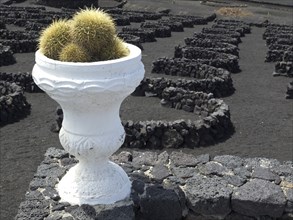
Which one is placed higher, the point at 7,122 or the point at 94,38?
the point at 94,38

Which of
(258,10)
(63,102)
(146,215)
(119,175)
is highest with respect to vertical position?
(63,102)

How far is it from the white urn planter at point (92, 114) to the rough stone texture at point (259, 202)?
147 centimetres

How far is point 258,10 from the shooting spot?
4653 cm

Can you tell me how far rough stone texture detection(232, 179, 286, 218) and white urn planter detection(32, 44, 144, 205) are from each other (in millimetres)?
1468

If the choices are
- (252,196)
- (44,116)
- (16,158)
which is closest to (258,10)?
(44,116)

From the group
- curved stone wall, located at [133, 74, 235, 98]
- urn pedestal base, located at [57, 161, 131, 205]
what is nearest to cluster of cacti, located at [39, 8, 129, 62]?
urn pedestal base, located at [57, 161, 131, 205]

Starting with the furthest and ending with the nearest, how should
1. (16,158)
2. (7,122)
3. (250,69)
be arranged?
(250,69), (7,122), (16,158)

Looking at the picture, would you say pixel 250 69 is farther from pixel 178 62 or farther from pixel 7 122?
pixel 7 122

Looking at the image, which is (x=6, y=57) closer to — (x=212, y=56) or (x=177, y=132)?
(x=212, y=56)

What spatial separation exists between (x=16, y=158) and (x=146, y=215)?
19.4ft

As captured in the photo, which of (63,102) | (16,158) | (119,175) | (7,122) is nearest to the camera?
(63,102)

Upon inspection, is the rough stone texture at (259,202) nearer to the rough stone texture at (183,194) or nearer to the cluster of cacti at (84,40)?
the rough stone texture at (183,194)

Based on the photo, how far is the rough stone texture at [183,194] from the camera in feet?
20.9

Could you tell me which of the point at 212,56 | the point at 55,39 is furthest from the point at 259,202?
the point at 212,56
